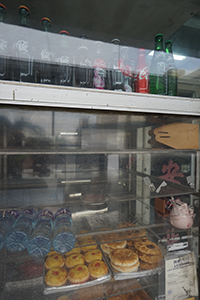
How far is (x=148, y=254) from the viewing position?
994 mm

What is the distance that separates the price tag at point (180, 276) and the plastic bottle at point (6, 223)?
868 millimetres

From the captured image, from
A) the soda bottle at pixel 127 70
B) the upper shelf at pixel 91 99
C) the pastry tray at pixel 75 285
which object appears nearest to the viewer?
the upper shelf at pixel 91 99

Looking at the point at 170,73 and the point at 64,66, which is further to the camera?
the point at 170,73

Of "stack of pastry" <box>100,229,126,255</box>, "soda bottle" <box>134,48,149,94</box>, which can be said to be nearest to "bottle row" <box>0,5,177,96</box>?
"soda bottle" <box>134,48,149,94</box>

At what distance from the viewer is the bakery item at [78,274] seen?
0.85 metres

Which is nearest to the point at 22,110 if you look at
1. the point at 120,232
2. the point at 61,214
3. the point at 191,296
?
the point at 61,214

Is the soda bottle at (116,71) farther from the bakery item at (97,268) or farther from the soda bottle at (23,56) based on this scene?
the bakery item at (97,268)

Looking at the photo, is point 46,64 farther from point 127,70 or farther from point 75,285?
point 75,285

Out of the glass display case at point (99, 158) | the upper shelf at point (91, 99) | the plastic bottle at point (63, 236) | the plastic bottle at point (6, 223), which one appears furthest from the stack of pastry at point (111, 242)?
the upper shelf at point (91, 99)

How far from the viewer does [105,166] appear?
101cm

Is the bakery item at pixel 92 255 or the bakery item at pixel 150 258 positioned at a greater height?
the bakery item at pixel 92 255

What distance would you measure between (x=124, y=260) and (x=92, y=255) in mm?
178

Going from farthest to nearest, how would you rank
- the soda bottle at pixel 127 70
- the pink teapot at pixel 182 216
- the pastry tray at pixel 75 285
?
1. the pink teapot at pixel 182 216
2. the soda bottle at pixel 127 70
3. the pastry tray at pixel 75 285

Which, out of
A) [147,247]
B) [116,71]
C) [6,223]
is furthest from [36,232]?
[116,71]
